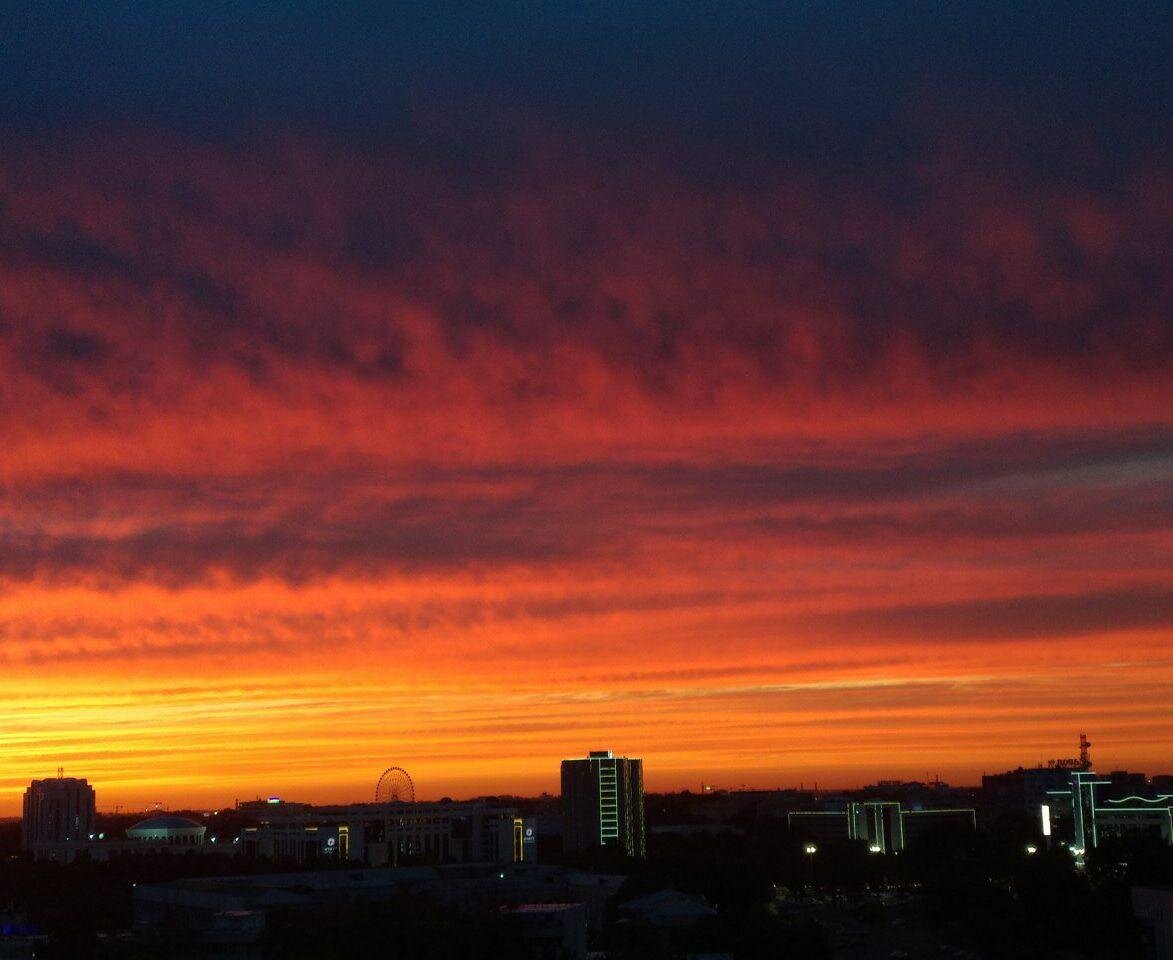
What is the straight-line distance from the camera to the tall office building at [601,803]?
5531 inches

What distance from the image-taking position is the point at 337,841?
131750 mm

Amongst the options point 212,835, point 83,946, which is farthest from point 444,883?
point 212,835

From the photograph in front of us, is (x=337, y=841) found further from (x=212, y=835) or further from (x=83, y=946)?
(x=83, y=946)

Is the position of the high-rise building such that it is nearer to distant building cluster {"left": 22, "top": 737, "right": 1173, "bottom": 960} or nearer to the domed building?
distant building cluster {"left": 22, "top": 737, "right": 1173, "bottom": 960}

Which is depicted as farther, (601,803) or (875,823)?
(875,823)

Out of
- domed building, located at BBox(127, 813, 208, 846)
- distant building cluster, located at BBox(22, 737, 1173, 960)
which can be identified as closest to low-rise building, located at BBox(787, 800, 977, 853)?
distant building cluster, located at BBox(22, 737, 1173, 960)

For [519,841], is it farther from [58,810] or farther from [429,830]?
[58,810]

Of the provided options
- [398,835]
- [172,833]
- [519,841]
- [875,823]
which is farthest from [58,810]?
[875,823]

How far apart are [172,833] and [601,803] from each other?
3809cm

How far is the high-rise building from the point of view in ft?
552

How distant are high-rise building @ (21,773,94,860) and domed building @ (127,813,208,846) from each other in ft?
88.6

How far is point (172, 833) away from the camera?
140 m

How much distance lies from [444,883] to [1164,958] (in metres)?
38.2

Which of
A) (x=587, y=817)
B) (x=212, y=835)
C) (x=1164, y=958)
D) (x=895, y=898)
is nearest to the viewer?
(x=1164, y=958)
